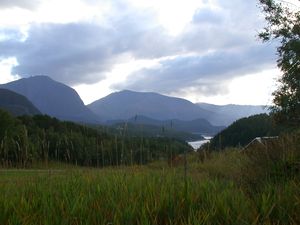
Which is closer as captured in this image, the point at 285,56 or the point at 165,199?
the point at 165,199

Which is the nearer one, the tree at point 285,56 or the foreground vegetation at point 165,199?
the foreground vegetation at point 165,199

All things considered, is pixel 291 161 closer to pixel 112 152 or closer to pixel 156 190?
pixel 156 190

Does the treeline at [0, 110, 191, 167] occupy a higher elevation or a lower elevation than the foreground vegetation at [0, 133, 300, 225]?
higher

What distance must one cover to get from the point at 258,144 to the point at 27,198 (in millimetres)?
4245

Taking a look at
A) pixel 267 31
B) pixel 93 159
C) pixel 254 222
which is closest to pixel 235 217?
pixel 254 222

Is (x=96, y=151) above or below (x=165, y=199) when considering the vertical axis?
above

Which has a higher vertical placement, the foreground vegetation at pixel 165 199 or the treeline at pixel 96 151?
the treeline at pixel 96 151

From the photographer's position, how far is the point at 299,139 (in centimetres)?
775

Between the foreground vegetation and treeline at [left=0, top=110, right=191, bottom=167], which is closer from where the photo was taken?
the foreground vegetation

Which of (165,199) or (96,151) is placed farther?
(96,151)

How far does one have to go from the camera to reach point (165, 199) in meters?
5.45

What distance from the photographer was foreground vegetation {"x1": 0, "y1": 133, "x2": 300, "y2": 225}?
4.97 m

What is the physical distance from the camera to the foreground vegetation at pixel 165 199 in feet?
16.3

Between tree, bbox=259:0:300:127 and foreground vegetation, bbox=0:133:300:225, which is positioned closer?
foreground vegetation, bbox=0:133:300:225
